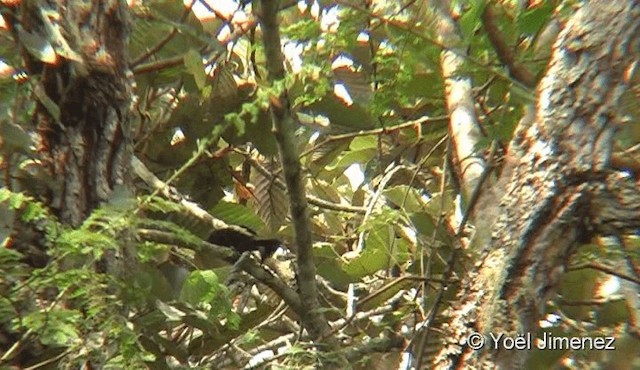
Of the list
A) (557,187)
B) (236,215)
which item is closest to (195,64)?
(236,215)

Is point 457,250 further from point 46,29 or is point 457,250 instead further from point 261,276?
point 46,29

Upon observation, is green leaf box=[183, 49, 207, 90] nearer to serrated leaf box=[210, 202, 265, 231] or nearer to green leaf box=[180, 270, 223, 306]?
serrated leaf box=[210, 202, 265, 231]

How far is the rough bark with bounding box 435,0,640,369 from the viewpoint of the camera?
2.39 ft

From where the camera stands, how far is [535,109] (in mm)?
790

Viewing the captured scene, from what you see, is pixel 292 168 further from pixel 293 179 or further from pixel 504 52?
pixel 504 52

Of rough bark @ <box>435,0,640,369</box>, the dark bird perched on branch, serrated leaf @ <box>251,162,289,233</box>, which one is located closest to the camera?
rough bark @ <box>435,0,640,369</box>

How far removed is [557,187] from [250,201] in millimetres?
815

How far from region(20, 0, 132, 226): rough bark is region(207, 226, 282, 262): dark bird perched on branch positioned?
0.17m

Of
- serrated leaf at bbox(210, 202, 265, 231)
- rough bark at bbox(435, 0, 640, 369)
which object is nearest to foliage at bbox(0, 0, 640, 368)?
serrated leaf at bbox(210, 202, 265, 231)

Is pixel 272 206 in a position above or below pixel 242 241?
above

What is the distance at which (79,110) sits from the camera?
0.90 metres

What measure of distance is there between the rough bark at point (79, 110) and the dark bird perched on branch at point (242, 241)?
17 centimetres

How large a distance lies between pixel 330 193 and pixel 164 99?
406 mm

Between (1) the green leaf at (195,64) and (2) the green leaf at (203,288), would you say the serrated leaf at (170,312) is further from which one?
(1) the green leaf at (195,64)
